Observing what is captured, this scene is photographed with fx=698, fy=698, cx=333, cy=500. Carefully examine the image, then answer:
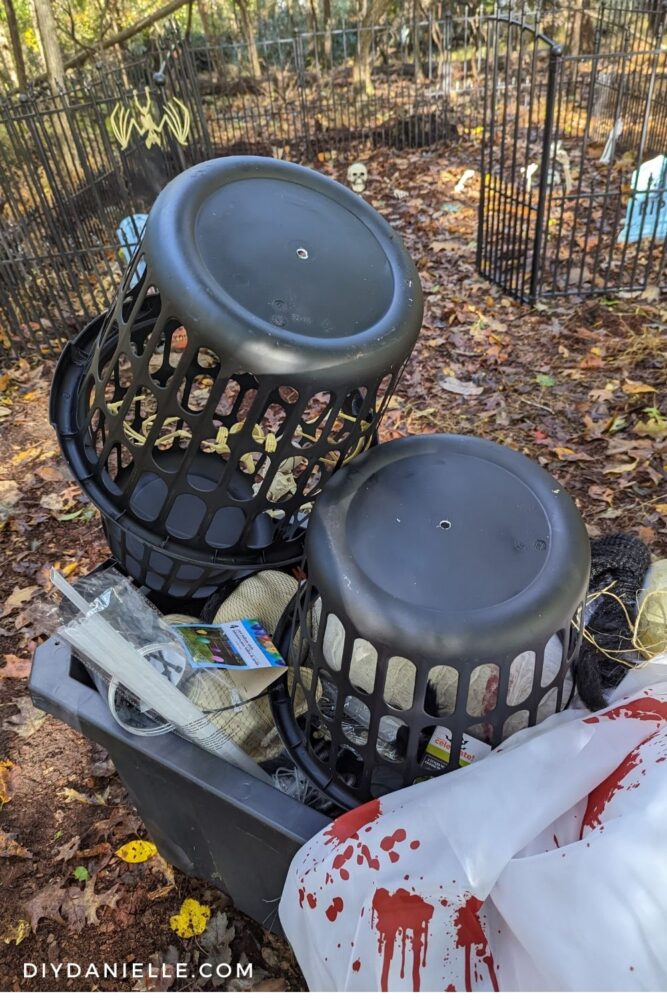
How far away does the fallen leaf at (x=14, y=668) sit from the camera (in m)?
3.02

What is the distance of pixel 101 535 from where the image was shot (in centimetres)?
374

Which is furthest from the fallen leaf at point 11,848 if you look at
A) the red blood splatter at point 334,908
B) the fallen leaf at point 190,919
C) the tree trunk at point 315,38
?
the tree trunk at point 315,38

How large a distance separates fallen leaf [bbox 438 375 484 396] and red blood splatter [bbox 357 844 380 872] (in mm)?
3489

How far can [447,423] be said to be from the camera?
13.9ft

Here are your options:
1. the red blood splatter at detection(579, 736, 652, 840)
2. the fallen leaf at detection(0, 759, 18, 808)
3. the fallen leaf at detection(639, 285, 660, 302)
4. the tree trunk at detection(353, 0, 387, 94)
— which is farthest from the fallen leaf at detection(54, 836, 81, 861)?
the tree trunk at detection(353, 0, 387, 94)

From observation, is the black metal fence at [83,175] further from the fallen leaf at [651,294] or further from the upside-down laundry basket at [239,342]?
the fallen leaf at [651,294]

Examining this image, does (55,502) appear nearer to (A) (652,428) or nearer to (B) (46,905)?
(B) (46,905)

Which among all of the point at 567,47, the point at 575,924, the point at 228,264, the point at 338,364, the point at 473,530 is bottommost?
the point at 567,47

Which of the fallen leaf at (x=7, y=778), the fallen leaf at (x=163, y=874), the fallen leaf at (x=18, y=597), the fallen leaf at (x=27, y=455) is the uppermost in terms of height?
the fallen leaf at (x=163, y=874)

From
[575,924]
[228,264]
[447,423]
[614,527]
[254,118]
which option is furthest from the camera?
[254,118]

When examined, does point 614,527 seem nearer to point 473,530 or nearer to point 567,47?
point 473,530

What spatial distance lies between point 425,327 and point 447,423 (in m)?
1.28

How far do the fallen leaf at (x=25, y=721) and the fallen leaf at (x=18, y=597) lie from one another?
1.92 ft

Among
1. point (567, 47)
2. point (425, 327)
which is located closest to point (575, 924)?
point (425, 327)
